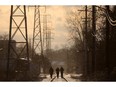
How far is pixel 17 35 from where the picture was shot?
541 inches

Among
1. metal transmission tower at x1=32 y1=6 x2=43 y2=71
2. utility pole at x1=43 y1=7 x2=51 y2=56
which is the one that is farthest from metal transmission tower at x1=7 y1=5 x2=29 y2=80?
utility pole at x1=43 y1=7 x2=51 y2=56

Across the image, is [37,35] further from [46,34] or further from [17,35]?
[17,35]

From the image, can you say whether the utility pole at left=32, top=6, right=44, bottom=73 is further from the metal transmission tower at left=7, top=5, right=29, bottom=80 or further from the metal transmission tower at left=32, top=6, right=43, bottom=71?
the metal transmission tower at left=7, top=5, right=29, bottom=80

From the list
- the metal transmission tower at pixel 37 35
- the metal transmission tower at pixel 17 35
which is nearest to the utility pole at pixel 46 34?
the metal transmission tower at pixel 37 35

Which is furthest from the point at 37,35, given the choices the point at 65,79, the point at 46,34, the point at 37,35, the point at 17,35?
the point at 65,79

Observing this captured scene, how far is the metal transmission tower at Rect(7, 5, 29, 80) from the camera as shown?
1370cm

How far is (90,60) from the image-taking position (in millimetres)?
13938

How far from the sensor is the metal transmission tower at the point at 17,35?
13.7m

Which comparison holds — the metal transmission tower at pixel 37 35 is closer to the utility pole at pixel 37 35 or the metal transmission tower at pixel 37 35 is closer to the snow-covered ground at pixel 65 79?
the utility pole at pixel 37 35
